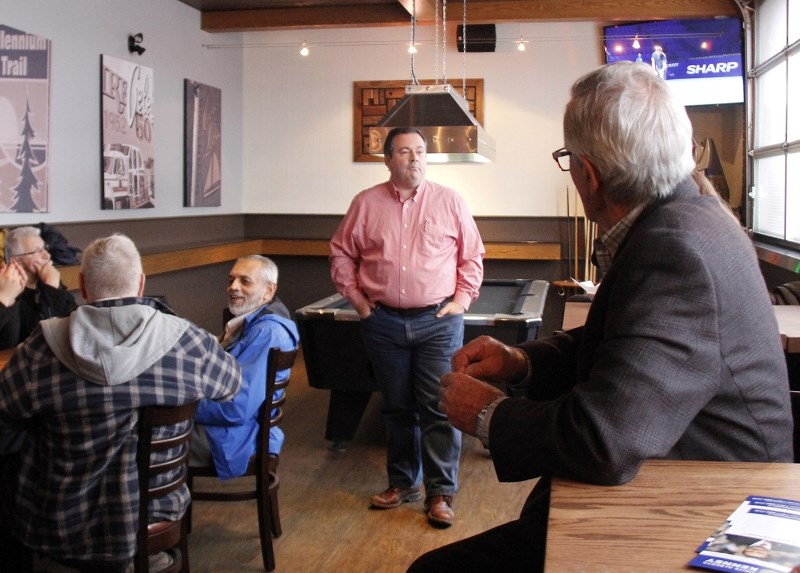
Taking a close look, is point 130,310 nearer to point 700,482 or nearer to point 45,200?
point 700,482

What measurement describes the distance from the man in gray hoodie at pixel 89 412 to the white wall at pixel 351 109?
5613 mm

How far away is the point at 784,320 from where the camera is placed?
3262 millimetres

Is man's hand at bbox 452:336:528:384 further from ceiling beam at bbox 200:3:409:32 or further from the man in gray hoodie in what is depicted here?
ceiling beam at bbox 200:3:409:32

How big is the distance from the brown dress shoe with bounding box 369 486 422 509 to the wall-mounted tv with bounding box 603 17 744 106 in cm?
450

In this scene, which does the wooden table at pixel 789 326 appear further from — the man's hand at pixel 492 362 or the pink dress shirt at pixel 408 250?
the pink dress shirt at pixel 408 250

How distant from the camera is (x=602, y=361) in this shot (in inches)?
52.9

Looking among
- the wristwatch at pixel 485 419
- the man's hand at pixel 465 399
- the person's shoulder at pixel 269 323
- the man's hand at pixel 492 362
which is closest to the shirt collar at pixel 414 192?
the person's shoulder at pixel 269 323

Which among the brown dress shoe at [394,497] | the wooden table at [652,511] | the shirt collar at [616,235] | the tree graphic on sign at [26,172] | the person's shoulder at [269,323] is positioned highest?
the tree graphic on sign at [26,172]

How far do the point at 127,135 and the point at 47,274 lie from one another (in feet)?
7.94

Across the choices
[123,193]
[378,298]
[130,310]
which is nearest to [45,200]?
[123,193]

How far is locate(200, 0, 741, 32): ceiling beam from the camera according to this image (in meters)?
6.90

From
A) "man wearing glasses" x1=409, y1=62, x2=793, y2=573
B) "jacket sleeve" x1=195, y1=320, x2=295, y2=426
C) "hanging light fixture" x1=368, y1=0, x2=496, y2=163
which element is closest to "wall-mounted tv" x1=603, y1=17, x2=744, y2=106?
"hanging light fixture" x1=368, y1=0, x2=496, y2=163

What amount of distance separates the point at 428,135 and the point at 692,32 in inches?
139

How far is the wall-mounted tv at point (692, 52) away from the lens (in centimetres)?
722
